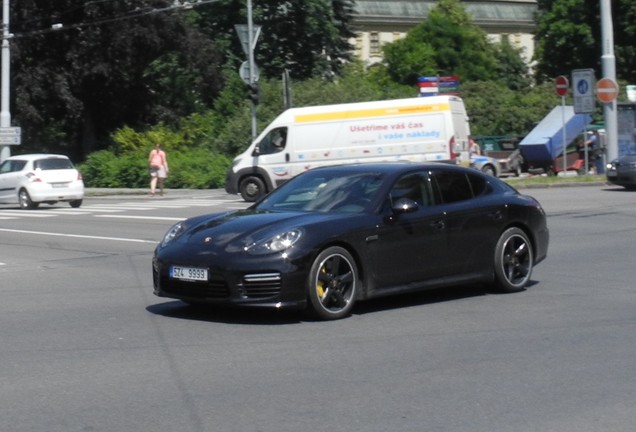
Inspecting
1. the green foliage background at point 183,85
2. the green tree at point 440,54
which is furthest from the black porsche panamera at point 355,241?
the green tree at point 440,54

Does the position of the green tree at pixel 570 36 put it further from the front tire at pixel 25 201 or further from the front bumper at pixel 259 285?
the front bumper at pixel 259 285

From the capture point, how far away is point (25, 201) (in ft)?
107

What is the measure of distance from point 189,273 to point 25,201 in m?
22.8

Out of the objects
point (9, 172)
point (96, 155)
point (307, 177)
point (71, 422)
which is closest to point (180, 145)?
point (96, 155)

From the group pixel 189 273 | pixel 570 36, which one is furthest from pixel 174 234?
pixel 570 36

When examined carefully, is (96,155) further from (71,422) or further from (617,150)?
(71,422)

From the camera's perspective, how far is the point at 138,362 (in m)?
9.09

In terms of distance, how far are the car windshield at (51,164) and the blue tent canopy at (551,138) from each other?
58.2 ft

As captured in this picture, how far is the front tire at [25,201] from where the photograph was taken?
32.5 m

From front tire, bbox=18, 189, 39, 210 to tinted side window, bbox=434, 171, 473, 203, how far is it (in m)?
21.9

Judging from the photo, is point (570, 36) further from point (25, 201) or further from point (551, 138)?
point (25, 201)

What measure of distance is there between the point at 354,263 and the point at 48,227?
14.7 meters

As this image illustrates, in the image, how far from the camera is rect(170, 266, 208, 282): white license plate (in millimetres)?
10742

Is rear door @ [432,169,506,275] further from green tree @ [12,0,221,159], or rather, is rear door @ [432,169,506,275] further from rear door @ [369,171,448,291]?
green tree @ [12,0,221,159]
